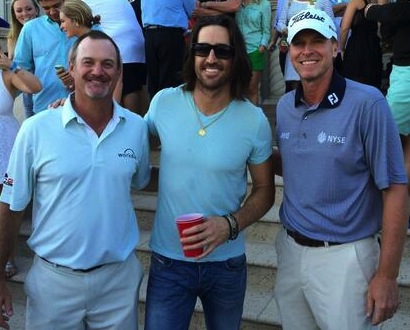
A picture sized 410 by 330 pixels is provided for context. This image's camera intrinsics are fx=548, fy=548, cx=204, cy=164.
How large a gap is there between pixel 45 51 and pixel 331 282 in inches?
105

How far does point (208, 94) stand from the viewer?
2.46 meters

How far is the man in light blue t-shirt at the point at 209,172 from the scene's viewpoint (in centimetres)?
239

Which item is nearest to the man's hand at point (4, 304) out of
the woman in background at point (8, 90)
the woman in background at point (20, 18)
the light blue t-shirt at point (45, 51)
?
the woman in background at point (8, 90)

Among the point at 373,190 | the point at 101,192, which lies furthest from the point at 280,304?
the point at 101,192

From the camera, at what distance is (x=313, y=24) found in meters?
2.26

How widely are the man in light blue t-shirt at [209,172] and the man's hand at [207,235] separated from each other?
13mm

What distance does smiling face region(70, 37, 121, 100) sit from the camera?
2297 mm

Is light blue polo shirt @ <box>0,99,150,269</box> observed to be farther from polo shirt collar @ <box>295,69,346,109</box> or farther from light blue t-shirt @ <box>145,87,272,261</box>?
polo shirt collar @ <box>295,69,346,109</box>

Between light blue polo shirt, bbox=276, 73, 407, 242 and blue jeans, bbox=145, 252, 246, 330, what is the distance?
406 mm

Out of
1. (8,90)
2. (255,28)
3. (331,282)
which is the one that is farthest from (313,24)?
(255,28)

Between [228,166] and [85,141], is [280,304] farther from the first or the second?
[85,141]

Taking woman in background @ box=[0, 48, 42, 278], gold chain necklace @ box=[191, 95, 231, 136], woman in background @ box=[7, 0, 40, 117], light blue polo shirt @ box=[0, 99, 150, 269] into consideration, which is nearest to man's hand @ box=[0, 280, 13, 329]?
light blue polo shirt @ box=[0, 99, 150, 269]

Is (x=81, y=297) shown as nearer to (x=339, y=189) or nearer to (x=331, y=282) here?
(x=331, y=282)

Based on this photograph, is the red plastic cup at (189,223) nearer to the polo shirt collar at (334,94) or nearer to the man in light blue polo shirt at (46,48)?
the polo shirt collar at (334,94)
